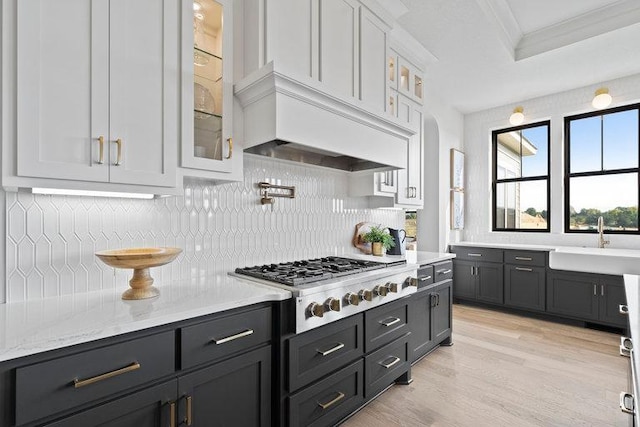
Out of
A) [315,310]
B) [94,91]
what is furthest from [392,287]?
[94,91]

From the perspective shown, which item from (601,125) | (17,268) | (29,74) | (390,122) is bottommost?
(17,268)

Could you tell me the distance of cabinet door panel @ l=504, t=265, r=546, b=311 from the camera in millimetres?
4008

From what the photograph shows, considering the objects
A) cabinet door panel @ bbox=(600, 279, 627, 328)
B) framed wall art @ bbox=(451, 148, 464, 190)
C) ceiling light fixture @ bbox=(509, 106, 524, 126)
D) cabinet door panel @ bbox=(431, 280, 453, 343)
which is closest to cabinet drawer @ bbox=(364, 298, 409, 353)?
cabinet door panel @ bbox=(431, 280, 453, 343)

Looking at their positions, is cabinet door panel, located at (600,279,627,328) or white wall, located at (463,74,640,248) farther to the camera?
white wall, located at (463,74,640,248)

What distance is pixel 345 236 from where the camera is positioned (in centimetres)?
296

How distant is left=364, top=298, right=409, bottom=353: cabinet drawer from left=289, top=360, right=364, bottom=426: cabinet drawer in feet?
0.57

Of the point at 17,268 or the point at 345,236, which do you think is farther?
the point at 345,236

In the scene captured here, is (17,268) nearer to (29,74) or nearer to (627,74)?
(29,74)

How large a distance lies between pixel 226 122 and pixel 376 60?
1.42 m

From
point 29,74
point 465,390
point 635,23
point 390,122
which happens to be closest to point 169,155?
point 29,74

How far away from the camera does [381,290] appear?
82.1 inches

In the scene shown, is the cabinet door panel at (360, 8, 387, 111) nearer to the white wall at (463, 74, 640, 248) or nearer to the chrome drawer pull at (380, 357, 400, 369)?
the chrome drawer pull at (380, 357, 400, 369)

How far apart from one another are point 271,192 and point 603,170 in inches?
175

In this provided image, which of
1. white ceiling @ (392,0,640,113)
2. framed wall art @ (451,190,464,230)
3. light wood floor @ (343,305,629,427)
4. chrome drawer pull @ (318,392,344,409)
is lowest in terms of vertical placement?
light wood floor @ (343,305,629,427)
